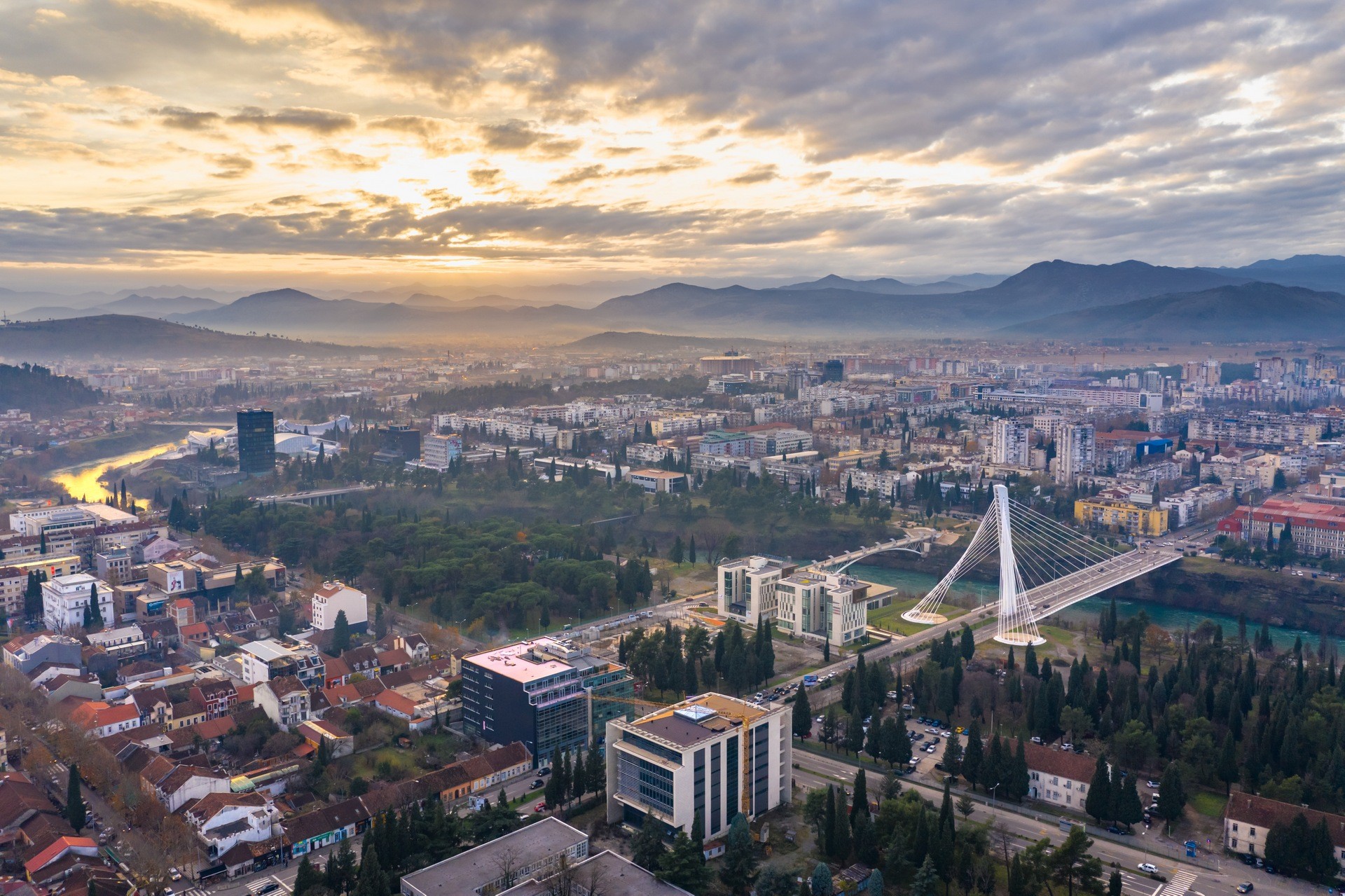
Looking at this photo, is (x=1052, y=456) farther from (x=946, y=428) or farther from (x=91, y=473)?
(x=91, y=473)

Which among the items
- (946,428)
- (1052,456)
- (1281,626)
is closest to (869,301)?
(946,428)

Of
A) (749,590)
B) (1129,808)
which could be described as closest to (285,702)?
(749,590)

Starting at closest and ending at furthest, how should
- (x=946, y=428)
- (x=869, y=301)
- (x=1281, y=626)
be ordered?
(x=1281, y=626)
(x=946, y=428)
(x=869, y=301)

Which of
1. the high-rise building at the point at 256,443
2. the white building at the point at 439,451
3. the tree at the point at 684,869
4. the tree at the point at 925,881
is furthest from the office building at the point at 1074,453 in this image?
the high-rise building at the point at 256,443

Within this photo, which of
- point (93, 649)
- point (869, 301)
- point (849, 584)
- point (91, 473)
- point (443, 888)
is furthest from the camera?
point (869, 301)

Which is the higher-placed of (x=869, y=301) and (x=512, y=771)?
(x=869, y=301)

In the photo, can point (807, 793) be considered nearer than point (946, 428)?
Yes

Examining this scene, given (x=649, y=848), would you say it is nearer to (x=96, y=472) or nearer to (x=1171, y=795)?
(x=1171, y=795)

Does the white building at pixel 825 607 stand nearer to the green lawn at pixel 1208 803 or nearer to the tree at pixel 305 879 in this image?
the green lawn at pixel 1208 803
